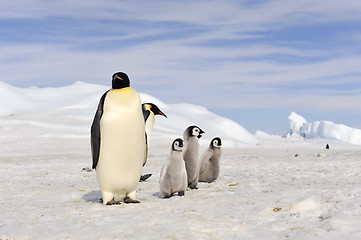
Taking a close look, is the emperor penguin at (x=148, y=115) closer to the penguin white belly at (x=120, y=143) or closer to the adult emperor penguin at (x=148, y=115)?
the adult emperor penguin at (x=148, y=115)

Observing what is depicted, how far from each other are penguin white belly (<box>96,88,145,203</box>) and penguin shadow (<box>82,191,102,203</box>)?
630mm

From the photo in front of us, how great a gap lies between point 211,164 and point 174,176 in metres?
2.17

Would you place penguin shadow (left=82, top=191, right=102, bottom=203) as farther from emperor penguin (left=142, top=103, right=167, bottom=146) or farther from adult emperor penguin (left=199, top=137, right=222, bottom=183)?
emperor penguin (left=142, top=103, right=167, bottom=146)

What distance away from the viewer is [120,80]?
245 inches

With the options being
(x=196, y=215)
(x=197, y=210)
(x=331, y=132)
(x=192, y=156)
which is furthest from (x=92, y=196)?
(x=331, y=132)

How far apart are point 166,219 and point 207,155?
443cm

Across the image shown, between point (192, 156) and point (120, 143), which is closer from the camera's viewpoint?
point (120, 143)

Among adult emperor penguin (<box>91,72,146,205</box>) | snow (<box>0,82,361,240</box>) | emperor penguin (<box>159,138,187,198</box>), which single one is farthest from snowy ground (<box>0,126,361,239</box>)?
adult emperor penguin (<box>91,72,146,205</box>)

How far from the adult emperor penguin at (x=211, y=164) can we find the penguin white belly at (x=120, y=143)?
282cm

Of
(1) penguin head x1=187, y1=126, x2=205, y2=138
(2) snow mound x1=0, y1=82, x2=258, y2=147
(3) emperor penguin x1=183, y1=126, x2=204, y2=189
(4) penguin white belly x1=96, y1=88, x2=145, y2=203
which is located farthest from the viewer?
(2) snow mound x1=0, y1=82, x2=258, y2=147

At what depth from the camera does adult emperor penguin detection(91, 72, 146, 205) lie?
20.4ft

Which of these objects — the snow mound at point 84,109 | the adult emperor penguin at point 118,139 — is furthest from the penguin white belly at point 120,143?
the snow mound at point 84,109

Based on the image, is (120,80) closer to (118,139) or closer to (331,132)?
(118,139)

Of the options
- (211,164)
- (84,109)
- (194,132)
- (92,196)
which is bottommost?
(84,109)
